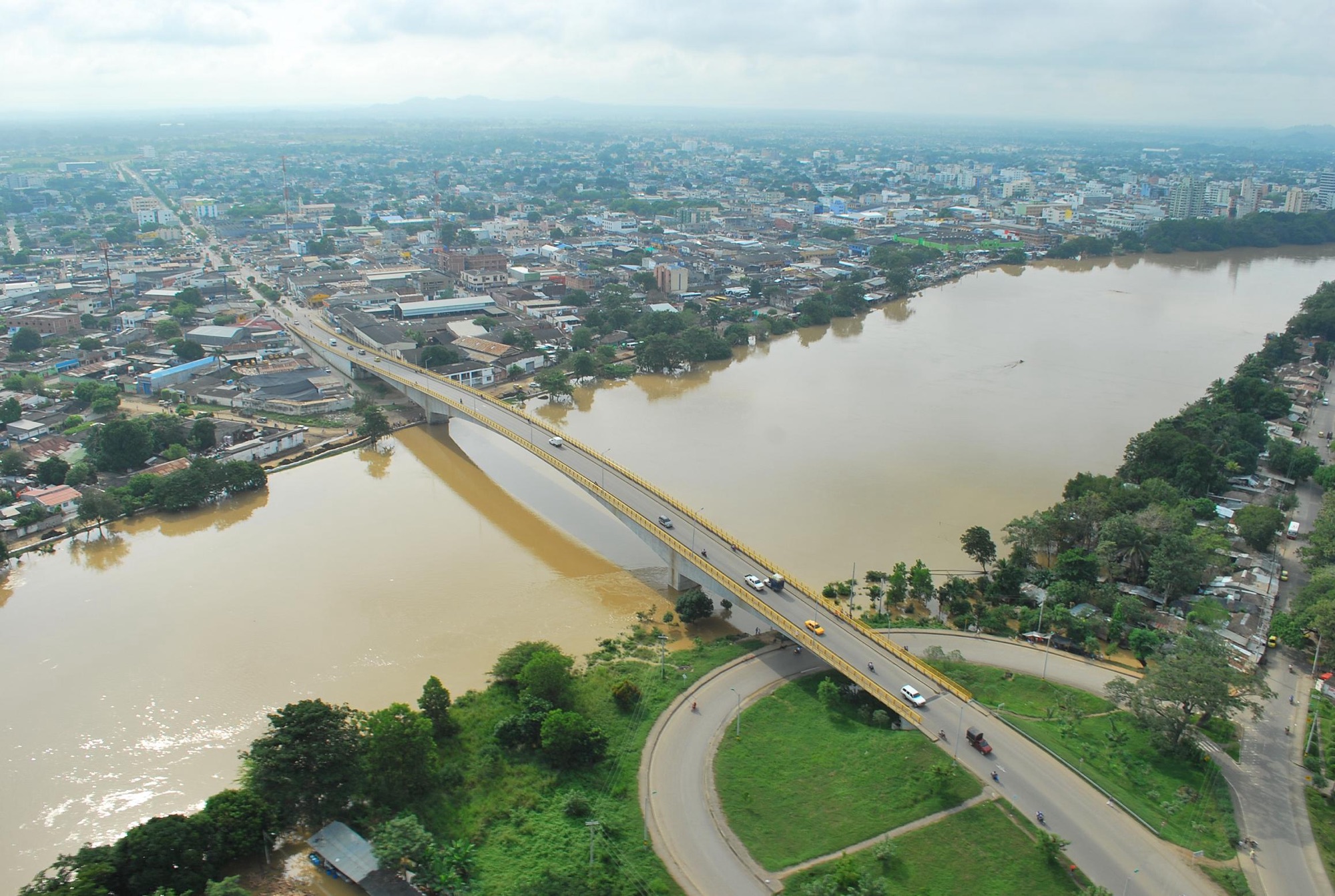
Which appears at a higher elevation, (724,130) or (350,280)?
(724,130)

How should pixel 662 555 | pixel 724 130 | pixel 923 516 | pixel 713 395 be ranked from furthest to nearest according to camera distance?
1. pixel 724 130
2. pixel 713 395
3. pixel 923 516
4. pixel 662 555

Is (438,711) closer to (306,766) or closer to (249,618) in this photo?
(306,766)

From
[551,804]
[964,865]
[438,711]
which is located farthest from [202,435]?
[964,865]

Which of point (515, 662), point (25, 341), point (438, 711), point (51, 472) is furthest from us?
point (25, 341)

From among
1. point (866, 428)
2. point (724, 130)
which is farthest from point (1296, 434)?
point (724, 130)

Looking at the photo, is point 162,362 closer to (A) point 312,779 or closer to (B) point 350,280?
(B) point 350,280
